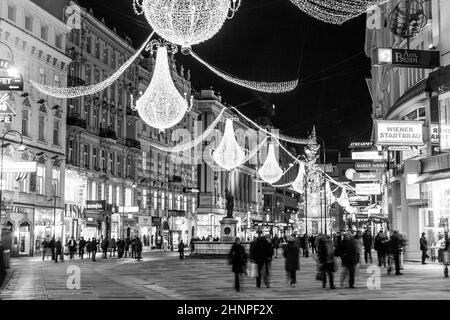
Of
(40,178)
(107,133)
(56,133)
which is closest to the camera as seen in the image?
(40,178)

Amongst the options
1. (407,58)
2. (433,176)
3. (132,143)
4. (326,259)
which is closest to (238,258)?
(326,259)

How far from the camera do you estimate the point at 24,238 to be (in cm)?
5456

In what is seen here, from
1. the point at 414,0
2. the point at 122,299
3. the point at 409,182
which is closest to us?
the point at 122,299

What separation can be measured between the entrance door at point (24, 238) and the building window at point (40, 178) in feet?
11.5

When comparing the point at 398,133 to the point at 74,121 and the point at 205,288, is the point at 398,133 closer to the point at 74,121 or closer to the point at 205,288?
the point at 205,288

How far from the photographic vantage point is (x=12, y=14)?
53.0m

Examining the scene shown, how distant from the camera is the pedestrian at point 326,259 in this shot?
22781 mm

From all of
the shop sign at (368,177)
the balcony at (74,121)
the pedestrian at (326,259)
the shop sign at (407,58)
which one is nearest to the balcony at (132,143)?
the balcony at (74,121)

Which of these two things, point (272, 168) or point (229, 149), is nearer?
point (229, 149)

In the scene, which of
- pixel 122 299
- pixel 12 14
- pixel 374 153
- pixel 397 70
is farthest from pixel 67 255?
pixel 122 299

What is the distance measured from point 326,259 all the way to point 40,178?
39.2 meters

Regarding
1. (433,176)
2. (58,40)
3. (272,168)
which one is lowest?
(433,176)
